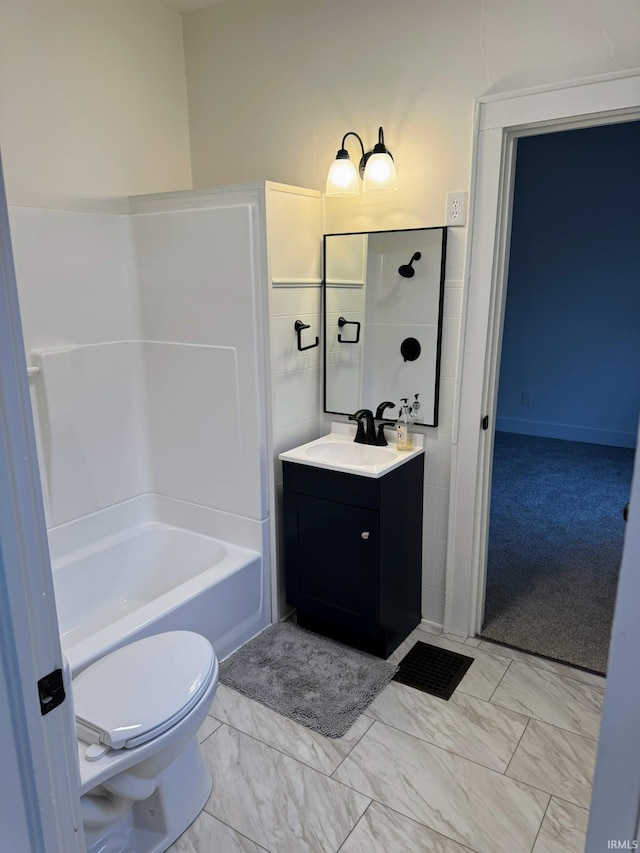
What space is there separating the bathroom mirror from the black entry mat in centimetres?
97

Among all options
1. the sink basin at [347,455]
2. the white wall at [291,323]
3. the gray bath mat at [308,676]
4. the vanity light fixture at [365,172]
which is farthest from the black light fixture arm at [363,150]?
the gray bath mat at [308,676]

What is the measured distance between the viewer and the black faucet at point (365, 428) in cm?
265

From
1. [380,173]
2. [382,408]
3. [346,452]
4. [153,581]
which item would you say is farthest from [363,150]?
[153,581]

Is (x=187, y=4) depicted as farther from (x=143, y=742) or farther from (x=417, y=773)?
(x=417, y=773)

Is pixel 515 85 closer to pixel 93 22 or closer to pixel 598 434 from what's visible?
pixel 93 22

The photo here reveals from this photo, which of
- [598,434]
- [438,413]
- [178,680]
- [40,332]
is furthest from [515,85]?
[598,434]

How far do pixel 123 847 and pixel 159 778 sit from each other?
0.67 feet

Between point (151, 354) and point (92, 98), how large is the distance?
108 centimetres

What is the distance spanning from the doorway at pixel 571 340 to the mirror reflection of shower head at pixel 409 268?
6.21ft

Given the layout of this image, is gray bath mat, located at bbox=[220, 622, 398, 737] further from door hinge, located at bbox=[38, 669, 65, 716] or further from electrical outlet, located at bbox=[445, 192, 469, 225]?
electrical outlet, located at bbox=[445, 192, 469, 225]

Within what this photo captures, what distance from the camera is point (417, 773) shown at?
192 cm

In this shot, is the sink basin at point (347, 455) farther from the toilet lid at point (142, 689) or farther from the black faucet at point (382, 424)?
the toilet lid at point (142, 689)

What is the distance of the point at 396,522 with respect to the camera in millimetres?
2434

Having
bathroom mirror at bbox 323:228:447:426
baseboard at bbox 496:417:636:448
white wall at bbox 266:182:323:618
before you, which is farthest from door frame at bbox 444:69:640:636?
baseboard at bbox 496:417:636:448
